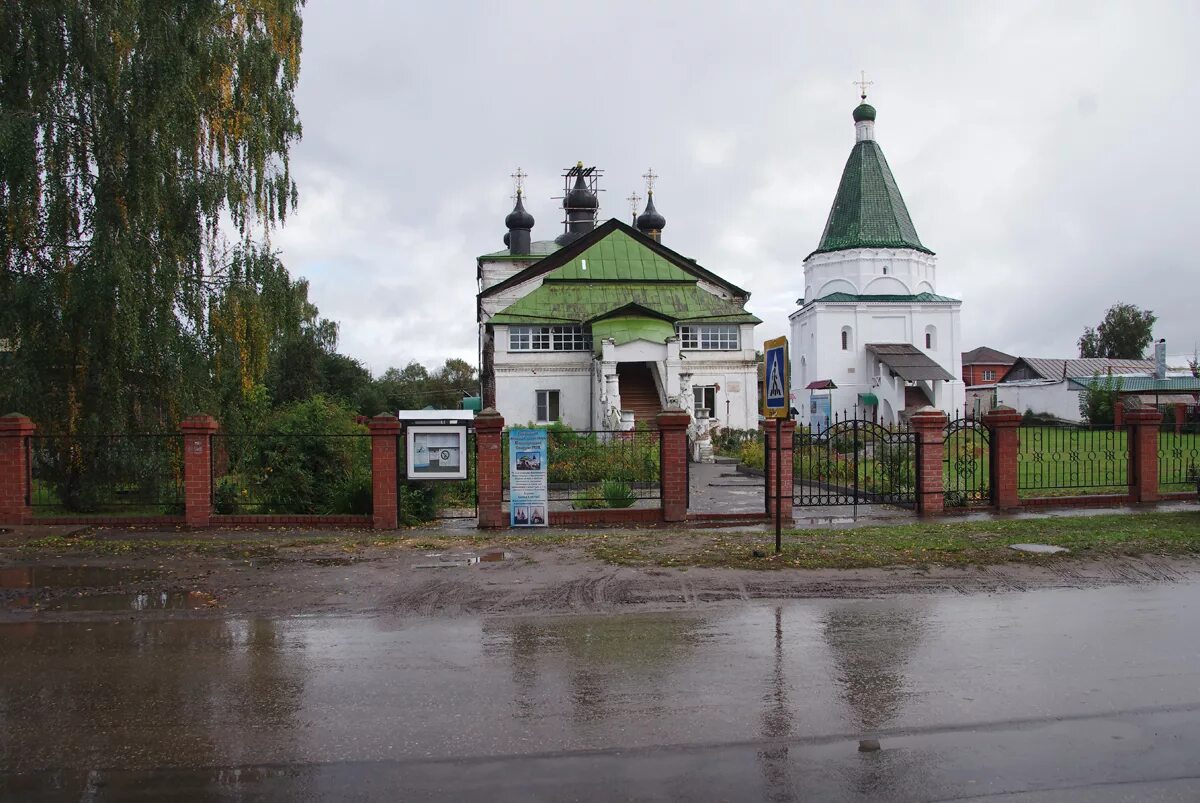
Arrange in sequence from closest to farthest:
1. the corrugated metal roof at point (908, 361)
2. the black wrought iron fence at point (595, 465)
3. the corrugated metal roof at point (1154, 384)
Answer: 1. the black wrought iron fence at point (595, 465)
2. the corrugated metal roof at point (908, 361)
3. the corrugated metal roof at point (1154, 384)

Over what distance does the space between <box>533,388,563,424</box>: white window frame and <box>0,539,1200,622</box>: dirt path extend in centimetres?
2837

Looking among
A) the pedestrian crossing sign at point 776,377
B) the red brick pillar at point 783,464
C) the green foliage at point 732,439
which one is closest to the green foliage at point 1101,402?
the green foliage at point 732,439

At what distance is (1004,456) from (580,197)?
48.9 meters

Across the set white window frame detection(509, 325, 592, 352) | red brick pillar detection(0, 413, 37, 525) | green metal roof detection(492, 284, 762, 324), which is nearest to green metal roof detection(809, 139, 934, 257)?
green metal roof detection(492, 284, 762, 324)

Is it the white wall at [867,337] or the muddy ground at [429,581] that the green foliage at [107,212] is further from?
the white wall at [867,337]

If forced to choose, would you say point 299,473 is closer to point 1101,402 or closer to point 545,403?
point 545,403

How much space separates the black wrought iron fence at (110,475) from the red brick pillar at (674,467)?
Answer: 7.97 meters

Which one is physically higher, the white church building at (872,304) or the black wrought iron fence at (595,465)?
the white church building at (872,304)

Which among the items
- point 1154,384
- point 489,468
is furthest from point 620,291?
point 1154,384

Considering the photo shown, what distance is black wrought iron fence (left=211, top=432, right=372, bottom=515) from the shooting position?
14125mm

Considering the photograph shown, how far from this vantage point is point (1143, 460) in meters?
15.8

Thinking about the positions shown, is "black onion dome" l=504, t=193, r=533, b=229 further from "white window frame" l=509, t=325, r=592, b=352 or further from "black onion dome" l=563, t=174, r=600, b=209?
"white window frame" l=509, t=325, r=592, b=352

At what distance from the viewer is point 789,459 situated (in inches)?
563

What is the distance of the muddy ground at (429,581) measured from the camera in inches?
327
